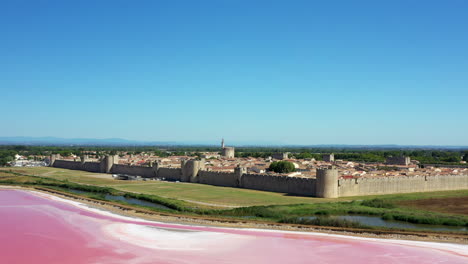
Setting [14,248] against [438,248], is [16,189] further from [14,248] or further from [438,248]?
[438,248]

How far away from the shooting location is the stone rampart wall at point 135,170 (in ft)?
177

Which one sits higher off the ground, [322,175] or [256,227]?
[322,175]

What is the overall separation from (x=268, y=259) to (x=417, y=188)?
25501 millimetres

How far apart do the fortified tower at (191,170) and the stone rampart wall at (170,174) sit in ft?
4.85

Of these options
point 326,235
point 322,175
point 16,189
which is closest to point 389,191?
point 322,175

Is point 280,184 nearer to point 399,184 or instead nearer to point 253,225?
point 399,184

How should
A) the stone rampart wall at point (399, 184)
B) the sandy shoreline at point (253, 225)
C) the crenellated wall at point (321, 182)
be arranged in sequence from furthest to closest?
the stone rampart wall at point (399, 184)
the crenellated wall at point (321, 182)
the sandy shoreline at point (253, 225)

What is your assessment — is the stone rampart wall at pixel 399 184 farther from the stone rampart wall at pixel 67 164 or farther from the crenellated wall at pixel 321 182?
the stone rampart wall at pixel 67 164

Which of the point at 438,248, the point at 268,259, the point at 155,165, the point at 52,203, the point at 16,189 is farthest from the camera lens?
the point at 155,165

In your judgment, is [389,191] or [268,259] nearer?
[268,259]

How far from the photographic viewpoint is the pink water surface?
17578 mm

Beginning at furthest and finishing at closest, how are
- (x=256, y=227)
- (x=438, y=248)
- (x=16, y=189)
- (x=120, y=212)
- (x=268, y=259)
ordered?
(x=16, y=189) → (x=120, y=212) → (x=256, y=227) → (x=438, y=248) → (x=268, y=259)

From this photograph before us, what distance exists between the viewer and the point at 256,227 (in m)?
23.3

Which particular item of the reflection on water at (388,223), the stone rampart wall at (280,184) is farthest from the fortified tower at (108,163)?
the reflection on water at (388,223)
